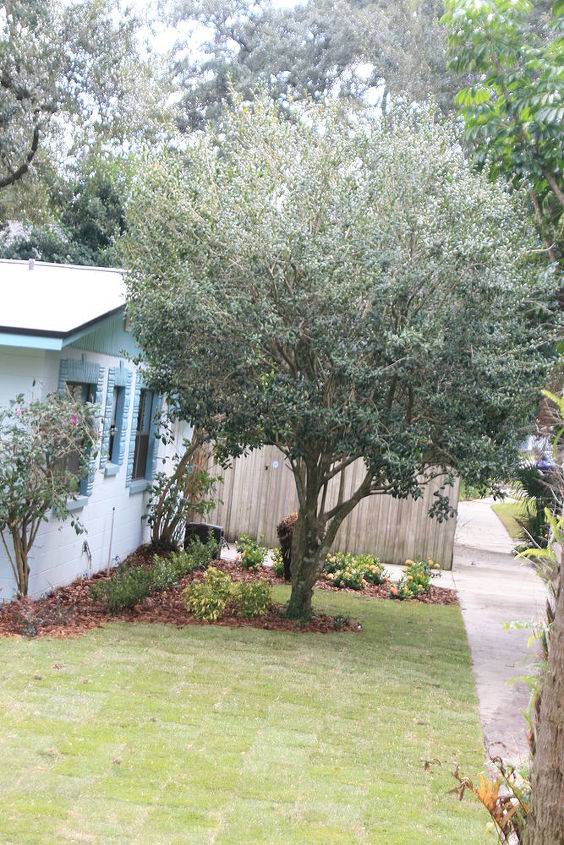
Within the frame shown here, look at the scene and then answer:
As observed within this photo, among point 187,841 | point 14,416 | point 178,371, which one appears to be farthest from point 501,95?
point 187,841

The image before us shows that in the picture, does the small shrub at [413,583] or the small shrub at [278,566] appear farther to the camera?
the small shrub at [278,566]

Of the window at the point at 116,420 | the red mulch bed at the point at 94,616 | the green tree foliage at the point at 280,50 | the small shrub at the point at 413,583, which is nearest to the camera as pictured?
the red mulch bed at the point at 94,616

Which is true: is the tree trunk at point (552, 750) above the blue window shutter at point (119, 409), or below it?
below

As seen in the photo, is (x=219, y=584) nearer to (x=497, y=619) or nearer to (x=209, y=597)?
(x=209, y=597)

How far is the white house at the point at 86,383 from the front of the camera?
9.32 meters

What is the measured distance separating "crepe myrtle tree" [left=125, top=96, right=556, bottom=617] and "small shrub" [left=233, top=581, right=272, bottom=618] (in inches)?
75.4

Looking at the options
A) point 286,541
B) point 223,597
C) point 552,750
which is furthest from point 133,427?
point 552,750

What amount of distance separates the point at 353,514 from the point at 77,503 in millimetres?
6153

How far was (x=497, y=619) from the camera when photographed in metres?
12.0

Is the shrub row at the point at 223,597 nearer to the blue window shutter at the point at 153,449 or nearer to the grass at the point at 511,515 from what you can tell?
the blue window shutter at the point at 153,449

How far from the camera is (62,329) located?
8.69 metres

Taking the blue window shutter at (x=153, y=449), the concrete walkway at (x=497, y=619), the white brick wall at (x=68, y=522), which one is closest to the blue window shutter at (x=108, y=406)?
the white brick wall at (x=68, y=522)

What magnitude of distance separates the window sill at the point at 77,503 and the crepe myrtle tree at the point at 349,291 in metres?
1.94

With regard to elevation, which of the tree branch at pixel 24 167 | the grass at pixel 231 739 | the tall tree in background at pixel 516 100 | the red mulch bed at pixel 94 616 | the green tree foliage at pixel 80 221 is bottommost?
the grass at pixel 231 739
